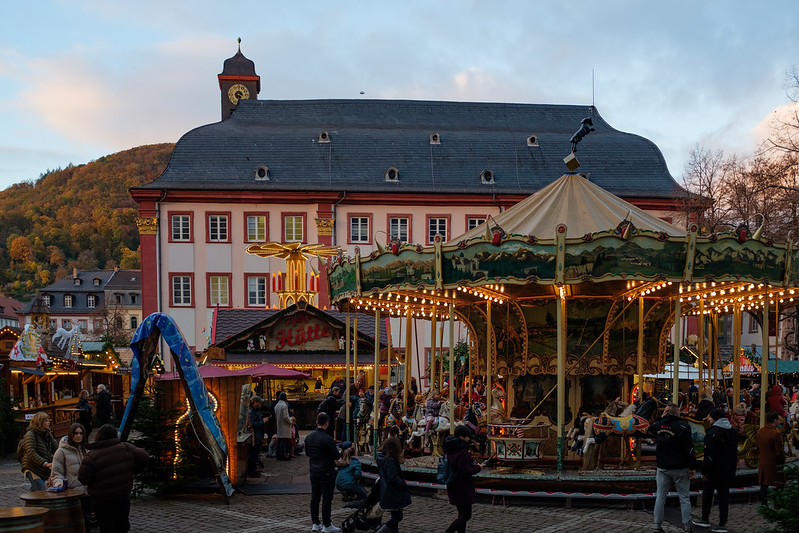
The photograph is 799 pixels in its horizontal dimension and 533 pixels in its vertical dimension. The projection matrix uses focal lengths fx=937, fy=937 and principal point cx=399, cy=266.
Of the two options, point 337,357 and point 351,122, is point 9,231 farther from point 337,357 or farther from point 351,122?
point 337,357

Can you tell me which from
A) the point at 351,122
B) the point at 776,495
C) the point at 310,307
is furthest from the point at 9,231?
the point at 776,495

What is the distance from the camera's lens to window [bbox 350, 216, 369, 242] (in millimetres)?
46656

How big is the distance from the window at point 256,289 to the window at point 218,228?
2333 millimetres

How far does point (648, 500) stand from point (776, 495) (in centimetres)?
535

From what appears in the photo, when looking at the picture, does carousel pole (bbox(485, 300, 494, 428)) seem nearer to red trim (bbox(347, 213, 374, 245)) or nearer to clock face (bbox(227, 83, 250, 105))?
red trim (bbox(347, 213, 374, 245))

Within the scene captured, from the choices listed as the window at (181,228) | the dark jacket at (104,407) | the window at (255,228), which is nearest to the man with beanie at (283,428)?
the dark jacket at (104,407)

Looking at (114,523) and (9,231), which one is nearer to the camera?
(114,523)

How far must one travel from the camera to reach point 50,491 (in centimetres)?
1095

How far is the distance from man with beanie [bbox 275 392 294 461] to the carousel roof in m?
6.61

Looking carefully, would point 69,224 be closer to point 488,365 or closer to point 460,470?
point 488,365

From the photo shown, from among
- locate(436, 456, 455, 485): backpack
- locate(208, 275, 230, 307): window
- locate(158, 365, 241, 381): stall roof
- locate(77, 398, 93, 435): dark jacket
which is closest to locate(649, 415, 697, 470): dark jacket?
locate(436, 456, 455, 485): backpack

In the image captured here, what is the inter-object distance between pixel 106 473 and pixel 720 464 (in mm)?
7598

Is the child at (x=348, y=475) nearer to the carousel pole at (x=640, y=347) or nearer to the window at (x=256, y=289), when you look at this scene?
the carousel pole at (x=640, y=347)

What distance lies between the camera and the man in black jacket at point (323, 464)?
12.2 m
